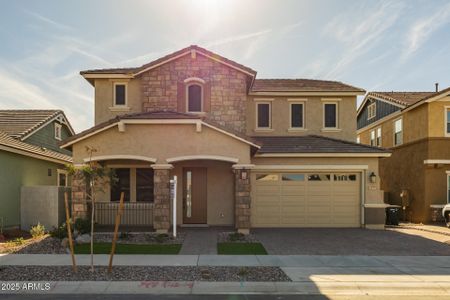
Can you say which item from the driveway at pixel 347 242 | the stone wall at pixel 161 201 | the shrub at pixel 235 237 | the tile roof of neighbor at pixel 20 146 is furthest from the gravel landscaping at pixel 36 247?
the driveway at pixel 347 242

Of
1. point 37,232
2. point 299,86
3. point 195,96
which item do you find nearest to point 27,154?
point 37,232

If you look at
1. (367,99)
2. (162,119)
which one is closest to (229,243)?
(162,119)

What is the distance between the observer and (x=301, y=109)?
18.5 metres

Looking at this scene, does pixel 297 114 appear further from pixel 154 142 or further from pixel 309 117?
pixel 154 142

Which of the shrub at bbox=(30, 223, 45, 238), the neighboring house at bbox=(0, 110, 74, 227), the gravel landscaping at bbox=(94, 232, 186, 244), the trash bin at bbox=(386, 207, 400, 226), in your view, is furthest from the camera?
the trash bin at bbox=(386, 207, 400, 226)

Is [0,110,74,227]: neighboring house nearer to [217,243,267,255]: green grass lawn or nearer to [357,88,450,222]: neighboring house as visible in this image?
[217,243,267,255]: green grass lawn

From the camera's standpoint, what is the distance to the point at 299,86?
18688 millimetres

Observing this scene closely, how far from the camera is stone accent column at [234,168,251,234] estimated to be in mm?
13180

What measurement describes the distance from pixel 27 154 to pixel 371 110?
22702 mm

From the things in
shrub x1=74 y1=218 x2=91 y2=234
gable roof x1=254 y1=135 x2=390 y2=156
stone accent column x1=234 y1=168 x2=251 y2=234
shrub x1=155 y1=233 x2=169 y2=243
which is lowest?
shrub x1=155 y1=233 x2=169 y2=243

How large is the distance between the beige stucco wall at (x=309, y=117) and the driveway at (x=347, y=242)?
5311mm

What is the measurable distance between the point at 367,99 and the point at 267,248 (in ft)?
64.1

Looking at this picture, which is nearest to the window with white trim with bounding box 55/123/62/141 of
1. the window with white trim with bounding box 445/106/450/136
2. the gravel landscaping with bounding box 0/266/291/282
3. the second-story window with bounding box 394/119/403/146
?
the gravel landscaping with bounding box 0/266/291/282

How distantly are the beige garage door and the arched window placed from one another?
13.5 ft
